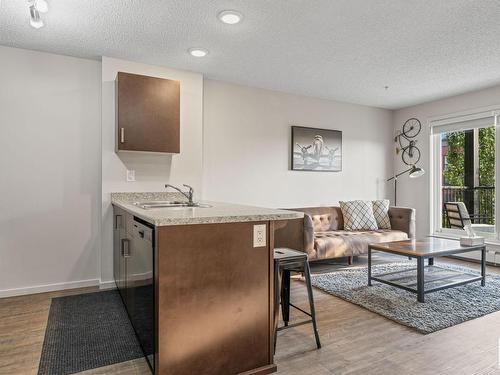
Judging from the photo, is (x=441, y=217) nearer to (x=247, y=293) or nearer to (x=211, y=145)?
(x=211, y=145)

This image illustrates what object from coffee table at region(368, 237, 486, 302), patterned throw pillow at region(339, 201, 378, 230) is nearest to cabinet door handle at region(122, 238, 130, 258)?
coffee table at region(368, 237, 486, 302)

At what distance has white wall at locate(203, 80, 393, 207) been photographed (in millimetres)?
4289

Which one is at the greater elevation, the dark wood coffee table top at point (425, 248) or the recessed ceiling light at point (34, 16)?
the recessed ceiling light at point (34, 16)

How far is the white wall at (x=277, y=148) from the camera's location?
4.29 meters

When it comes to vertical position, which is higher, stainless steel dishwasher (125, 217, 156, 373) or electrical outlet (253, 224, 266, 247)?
electrical outlet (253, 224, 266, 247)

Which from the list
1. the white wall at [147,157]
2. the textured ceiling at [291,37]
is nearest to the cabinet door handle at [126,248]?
the white wall at [147,157]

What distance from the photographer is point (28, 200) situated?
3285 millimetres

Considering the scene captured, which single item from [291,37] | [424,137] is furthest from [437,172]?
[291,37]

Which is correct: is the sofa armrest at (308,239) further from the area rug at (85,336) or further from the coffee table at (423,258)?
the area rug at (85,336)

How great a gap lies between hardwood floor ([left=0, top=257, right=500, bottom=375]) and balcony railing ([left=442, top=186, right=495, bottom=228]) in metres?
2.54

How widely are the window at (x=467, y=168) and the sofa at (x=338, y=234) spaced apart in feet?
2.83

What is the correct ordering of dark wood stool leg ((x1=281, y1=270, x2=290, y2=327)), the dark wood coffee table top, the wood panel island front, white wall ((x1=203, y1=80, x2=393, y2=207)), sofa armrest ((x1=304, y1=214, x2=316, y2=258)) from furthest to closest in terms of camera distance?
white wall ((x1=203, y1=80, x2=393, y2=207)), sofa armrest ((x1=304, y1=214, x2=316, y2=258)), the dark wood coffee table top, dark wood stool leg ((x1=281, y1=270, x2=290, y2=327)), the wood panel island front

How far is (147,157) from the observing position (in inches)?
144

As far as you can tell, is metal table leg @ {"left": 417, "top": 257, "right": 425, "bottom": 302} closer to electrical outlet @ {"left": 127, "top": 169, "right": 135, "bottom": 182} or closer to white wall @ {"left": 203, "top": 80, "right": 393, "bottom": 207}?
white wall @ {"left": 203, "top": 80, "right": 393, "bottom": 207}
